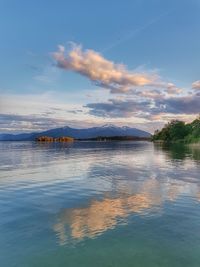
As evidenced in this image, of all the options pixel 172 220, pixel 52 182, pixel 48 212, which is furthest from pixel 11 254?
pixel 52 182

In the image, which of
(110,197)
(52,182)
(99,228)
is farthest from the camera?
(52,182)

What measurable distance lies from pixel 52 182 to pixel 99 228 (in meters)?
17.1

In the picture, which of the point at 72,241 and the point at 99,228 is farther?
the point at 99,228

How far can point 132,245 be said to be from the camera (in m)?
14.0

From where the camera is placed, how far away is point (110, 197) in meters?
24.9

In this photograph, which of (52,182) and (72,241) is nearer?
(72,241)

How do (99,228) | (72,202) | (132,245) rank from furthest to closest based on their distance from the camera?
(72,202) → (99,228) → (132,245)

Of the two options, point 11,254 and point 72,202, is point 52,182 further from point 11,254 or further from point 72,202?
point 11,254

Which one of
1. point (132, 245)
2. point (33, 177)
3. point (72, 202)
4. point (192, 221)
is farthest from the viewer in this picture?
point (33, 177)

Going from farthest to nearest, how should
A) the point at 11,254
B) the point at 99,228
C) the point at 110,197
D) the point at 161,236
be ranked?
the point at 110,197
the point at 99,228
the point at 161,236
the point at 11,254

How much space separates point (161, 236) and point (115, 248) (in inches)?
105

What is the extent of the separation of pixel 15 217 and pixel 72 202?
5.24 metres

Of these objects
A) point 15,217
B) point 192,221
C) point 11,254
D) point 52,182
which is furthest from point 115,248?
point 52,182

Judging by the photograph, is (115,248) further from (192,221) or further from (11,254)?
(192,221)
